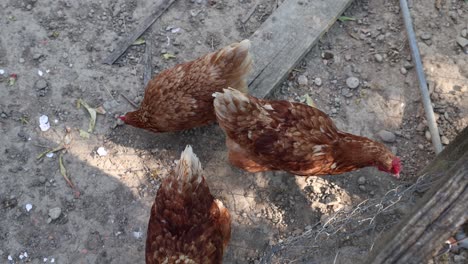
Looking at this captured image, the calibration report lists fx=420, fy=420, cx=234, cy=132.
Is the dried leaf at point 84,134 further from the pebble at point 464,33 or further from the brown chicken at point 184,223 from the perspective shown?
the pebble at point 464,33

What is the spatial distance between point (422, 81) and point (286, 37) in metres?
1.13

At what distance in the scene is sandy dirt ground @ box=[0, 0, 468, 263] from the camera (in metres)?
2.97

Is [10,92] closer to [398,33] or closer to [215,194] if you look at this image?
[215,194]

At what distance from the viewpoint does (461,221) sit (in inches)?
45.8

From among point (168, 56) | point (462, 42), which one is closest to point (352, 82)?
point (462, 42)

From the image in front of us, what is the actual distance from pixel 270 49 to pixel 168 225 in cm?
163

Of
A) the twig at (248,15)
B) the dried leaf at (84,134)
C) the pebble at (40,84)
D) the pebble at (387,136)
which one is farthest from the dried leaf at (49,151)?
the pebble at (387,136)

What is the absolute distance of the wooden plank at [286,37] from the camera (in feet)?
10.8

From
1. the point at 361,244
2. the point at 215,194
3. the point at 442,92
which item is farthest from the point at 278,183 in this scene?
the point at 442,92

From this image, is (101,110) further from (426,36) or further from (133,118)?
(426,36)

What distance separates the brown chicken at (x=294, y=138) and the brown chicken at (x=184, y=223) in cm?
38

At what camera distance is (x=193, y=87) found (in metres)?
2.90

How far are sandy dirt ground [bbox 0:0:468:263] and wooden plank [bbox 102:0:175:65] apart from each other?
5cm

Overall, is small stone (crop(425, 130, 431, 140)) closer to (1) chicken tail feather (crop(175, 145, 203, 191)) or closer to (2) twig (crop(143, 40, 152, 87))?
(1) chicken tail feather (crop(175, 145, 203, 191))
